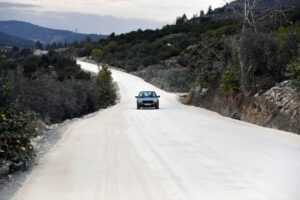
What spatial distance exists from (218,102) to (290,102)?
35.1 feet

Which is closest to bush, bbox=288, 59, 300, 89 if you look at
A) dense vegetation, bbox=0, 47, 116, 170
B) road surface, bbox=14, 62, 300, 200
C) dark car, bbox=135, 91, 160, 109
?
road surface, bbox=14, 62, 300, 200

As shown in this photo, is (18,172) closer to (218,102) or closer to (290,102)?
(290,102)

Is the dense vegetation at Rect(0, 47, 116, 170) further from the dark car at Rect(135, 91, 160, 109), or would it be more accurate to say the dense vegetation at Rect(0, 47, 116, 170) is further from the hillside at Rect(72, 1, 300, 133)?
the hillside at Rect(72, 1, 300, 133)

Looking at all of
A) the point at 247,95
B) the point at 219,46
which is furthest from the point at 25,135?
the point at 219,46

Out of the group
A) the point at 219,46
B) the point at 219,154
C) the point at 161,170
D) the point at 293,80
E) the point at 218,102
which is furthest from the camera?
the point at 219,46

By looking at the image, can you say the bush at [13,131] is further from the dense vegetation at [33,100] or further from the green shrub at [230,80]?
the green shrub at [230,80]

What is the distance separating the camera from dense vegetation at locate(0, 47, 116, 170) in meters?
12.3

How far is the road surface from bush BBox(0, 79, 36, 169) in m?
0.56

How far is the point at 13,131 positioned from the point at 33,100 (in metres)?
19.3

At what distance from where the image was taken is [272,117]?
2241cm

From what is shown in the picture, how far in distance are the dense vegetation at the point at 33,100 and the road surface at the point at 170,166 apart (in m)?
0.85

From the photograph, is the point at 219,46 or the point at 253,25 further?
the point at 219,46

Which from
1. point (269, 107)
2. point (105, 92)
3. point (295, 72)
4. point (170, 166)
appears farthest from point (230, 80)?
point (105, 92)

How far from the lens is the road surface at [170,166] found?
385 inches
